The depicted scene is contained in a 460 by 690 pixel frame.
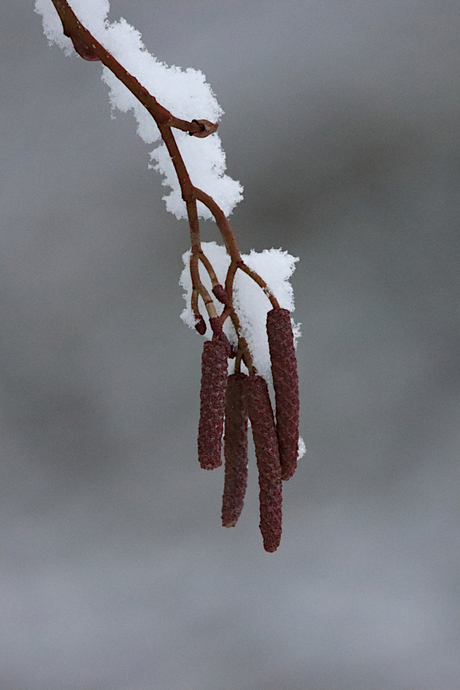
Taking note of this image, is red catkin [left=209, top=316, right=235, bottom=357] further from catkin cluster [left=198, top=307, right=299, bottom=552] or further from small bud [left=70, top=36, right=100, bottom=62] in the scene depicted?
small bud [left=70, top=36, right=100, bottom=62]

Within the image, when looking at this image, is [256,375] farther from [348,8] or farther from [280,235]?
[348,8]

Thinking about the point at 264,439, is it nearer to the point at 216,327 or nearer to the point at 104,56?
the point at 216,327

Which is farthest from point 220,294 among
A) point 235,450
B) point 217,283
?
point 235,450

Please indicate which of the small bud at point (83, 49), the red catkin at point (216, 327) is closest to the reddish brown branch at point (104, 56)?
the small bud at point (83, 49)

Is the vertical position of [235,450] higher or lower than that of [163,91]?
lower

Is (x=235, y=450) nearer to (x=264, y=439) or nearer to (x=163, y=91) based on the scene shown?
(x=264, y=439)

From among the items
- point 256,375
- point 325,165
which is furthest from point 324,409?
point 256,375

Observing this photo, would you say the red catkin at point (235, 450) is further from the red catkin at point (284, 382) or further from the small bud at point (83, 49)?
the small bud at point (83, 49)
